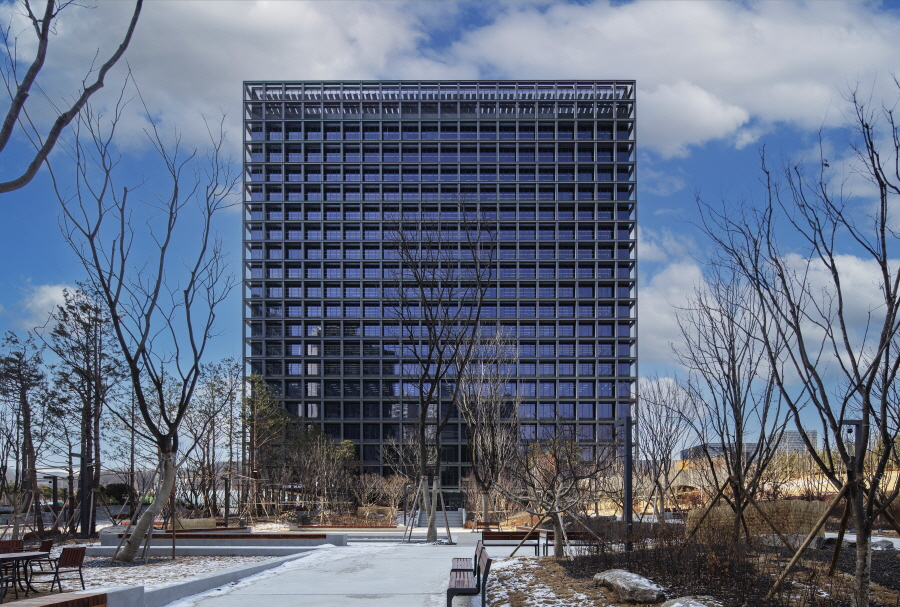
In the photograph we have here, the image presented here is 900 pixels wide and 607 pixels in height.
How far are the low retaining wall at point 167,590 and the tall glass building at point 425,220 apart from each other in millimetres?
56747

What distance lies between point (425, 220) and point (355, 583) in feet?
193

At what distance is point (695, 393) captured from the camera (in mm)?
12438

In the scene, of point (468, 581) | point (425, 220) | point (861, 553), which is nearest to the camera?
point (861, 553)

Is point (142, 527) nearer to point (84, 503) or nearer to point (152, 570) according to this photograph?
point (152, 570)

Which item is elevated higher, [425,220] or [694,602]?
[425,220]

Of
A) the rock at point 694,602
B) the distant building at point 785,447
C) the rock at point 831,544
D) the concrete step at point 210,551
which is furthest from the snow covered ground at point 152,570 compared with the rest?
the distant building at point 785,447

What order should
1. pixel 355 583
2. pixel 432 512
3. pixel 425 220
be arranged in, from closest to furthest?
1. pixel 355 583
2. pixel 432 512
3. pixel 425 220

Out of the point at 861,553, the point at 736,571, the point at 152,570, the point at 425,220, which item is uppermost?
the point at 425,220

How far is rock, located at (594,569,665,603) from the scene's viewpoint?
24.4ft

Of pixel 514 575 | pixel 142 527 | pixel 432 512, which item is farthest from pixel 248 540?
pixel 514 575

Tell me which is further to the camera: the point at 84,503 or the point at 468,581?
the point at 84,503

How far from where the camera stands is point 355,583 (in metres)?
9.65

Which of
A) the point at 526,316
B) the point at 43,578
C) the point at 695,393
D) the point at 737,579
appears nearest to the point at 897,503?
the point at 695,393

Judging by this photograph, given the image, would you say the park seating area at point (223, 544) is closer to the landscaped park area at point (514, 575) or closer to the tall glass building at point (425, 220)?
the landscaped park area at point (514, 575)
